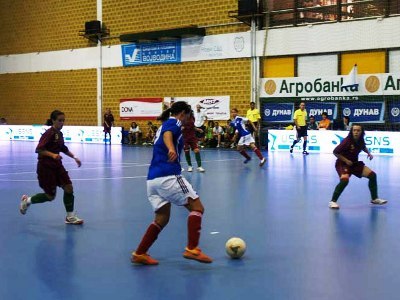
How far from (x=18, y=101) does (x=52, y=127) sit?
1289 inches

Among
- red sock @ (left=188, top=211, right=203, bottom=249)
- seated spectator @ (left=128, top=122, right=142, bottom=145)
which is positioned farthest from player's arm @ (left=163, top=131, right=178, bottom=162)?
seated spectator @ (left=128, top=122, right=142, bottom=145)

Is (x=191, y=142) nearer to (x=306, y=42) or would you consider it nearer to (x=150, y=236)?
(x=150, y=236)

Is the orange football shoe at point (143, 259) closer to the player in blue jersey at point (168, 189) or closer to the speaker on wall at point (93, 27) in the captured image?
the player in blue jersey at point (168, 189)

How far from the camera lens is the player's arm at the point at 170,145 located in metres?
5.79

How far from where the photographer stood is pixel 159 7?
104 ft

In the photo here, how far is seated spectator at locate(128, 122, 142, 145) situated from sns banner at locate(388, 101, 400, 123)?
45.2 feet

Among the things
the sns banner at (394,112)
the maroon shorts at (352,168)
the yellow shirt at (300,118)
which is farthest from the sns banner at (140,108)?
the maroon shorts at (352,168)

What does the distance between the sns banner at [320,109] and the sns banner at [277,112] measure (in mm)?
912

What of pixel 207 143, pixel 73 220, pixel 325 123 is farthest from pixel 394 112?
pixel 73 220

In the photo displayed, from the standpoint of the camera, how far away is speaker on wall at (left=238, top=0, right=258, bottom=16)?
27094 mm

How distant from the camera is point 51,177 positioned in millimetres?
8281

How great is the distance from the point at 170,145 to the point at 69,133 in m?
29.6

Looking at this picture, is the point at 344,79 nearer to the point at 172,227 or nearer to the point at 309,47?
the point at 309,47

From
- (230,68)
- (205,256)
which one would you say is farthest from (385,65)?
(205,256)
